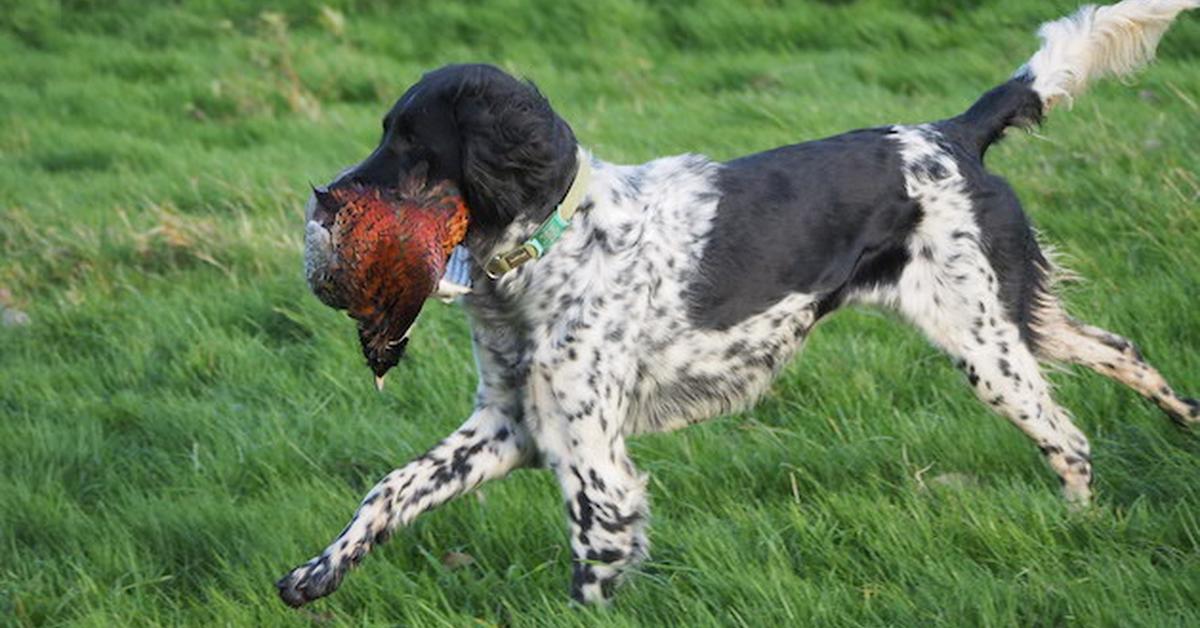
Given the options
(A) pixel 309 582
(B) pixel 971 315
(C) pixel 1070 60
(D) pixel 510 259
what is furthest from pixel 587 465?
(C) pixel 1070 60

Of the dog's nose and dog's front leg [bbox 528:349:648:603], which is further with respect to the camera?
dog's front leg [bbox 528:349:648:603]

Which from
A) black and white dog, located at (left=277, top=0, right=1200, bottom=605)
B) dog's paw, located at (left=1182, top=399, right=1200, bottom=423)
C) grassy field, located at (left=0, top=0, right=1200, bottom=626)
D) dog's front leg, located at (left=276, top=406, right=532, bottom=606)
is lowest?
grassy field, located at (left=0, top=0, right=1200, bottom=626)

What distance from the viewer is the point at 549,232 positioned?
10.6 ft

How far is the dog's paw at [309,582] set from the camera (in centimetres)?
313

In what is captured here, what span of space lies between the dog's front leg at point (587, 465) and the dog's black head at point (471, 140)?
1.30 ft

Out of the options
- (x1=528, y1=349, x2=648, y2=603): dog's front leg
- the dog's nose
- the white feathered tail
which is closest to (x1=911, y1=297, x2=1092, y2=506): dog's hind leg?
the white feathered tail

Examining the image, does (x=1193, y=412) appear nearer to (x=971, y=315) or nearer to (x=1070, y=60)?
(x=971, y=315)

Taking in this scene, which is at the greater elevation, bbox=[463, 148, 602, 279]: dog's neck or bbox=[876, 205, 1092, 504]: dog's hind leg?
bbox=[463, 148, 602, 279]: dog's neck

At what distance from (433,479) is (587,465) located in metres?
0.37

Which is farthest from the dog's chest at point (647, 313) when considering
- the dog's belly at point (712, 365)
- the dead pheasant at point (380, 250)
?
the dead pheasant at point (380, 250)

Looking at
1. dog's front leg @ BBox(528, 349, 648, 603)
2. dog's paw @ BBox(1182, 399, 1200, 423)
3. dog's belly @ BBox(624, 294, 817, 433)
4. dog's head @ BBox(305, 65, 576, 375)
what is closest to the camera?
dog's head @ BBox(305, 65, 576, 375)

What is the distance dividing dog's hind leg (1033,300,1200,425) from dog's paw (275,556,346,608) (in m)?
1.92

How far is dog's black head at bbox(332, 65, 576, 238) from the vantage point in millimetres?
3094

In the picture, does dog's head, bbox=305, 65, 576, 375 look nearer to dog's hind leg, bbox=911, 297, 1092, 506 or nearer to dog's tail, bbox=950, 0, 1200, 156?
dog's hind leg, bbox=911, 297, 1092, 506
